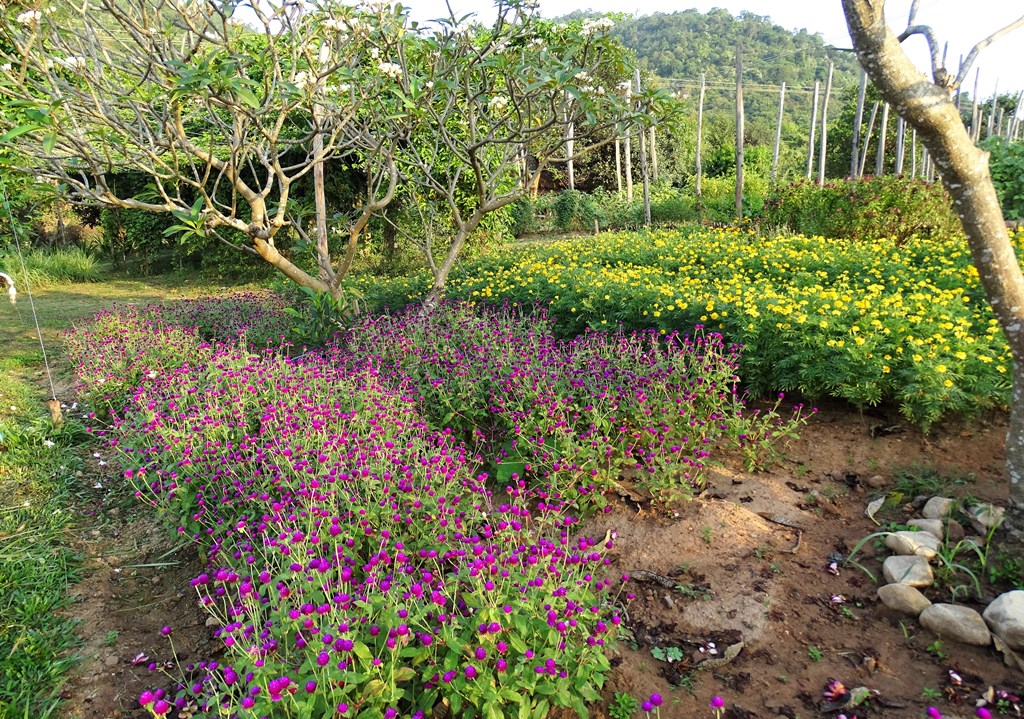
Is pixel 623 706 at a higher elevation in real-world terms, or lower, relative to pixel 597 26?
lower

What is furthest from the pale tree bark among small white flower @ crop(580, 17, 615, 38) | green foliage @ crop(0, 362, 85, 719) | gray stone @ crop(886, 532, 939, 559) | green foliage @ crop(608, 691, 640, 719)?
green foliage @ crop(0, 362, 85, 719)

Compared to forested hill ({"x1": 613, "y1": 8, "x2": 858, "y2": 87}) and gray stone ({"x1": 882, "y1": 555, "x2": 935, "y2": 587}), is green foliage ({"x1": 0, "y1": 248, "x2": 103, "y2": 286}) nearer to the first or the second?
gray stone ({"x1": 882, "y1": 555, "x2": 935, "y2": 587})

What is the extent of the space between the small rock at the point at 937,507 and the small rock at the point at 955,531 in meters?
0.09

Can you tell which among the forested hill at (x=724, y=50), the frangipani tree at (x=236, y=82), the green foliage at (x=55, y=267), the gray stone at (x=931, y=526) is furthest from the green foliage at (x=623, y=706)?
the forested hill at (x=724, y=50)

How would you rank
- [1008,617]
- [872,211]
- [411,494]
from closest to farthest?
1. [1008,617]
2. [411,494]
3. [872,211]

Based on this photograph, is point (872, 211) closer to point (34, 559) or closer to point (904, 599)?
point (904, 599)

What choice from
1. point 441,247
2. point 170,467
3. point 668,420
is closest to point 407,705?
point 170,467

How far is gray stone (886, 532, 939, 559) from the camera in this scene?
253 centimetres

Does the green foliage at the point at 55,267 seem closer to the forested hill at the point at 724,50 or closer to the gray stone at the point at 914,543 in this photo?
the gray stone at the point at 914,543

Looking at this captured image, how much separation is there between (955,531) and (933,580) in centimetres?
37

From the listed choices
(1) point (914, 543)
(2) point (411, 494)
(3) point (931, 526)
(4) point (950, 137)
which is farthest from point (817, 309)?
(2) point (411, 494)

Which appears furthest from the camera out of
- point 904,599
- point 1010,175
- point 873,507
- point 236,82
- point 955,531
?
point 1010,175

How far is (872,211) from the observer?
27.7ft

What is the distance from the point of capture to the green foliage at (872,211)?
320 inches
